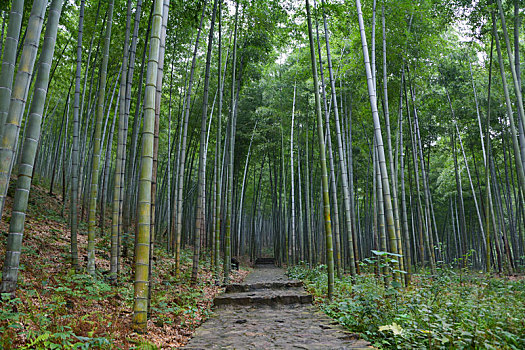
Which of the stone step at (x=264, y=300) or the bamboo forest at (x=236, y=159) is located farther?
the stone step at (x=264, y=300)

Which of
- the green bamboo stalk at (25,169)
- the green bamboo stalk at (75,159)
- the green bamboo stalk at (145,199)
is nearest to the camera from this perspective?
the green bamboo stalk at (25,169)

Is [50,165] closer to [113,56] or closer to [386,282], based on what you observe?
[113,56]

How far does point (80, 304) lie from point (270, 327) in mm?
1798

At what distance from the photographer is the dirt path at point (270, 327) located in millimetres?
2512

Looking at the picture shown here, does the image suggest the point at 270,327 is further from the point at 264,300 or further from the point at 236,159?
the point at 236,159

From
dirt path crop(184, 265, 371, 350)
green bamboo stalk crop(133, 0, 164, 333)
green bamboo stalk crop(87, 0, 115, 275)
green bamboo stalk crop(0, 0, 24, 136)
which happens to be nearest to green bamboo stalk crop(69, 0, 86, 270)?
green bamboo stalk crop(87, 0, 115, 275)

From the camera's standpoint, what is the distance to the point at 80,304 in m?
2.84

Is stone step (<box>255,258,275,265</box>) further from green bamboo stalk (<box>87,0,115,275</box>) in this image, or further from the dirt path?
green bamboo stalk (<box>87,0,115,275</box>)

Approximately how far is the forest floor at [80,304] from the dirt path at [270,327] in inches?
9.3

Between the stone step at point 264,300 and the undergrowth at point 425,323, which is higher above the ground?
the undergrowth at point 425,323

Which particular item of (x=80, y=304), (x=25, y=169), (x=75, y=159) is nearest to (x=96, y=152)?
(x=75, y=159)

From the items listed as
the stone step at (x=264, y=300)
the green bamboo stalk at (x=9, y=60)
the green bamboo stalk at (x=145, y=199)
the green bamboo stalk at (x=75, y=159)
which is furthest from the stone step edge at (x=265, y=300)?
the green bamboo stalk at (x=9, y=60)

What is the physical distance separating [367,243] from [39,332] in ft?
46.4

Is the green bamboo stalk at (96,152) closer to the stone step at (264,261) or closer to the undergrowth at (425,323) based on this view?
the undergrowth at (425,323)
